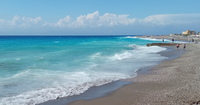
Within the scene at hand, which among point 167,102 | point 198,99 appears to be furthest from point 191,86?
point 167,102

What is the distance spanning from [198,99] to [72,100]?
5.82 metres

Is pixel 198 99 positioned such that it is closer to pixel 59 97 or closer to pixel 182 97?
pixel 182 97

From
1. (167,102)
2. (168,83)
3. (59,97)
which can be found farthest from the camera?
(168,83)

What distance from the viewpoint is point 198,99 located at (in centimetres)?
927

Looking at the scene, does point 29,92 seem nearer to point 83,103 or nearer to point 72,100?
point 72,100

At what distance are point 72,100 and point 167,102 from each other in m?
4.50

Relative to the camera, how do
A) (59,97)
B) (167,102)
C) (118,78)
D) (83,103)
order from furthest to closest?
(118,78), (59,97), (83,103), (167,102)

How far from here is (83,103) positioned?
10023mm

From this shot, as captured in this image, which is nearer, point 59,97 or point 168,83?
point 59,97

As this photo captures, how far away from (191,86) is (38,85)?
927 cm

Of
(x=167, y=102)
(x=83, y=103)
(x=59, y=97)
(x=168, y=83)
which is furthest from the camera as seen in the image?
(x=168, y=83)

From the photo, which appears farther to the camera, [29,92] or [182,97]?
[29,92]

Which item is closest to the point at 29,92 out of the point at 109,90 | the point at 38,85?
the point at 38,85

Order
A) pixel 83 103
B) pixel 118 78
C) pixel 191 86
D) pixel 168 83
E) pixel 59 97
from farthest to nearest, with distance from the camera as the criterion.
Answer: pixel 118 78, pixel 168 83, pixel 191 86, pixel 59 97, pixel 83 103
